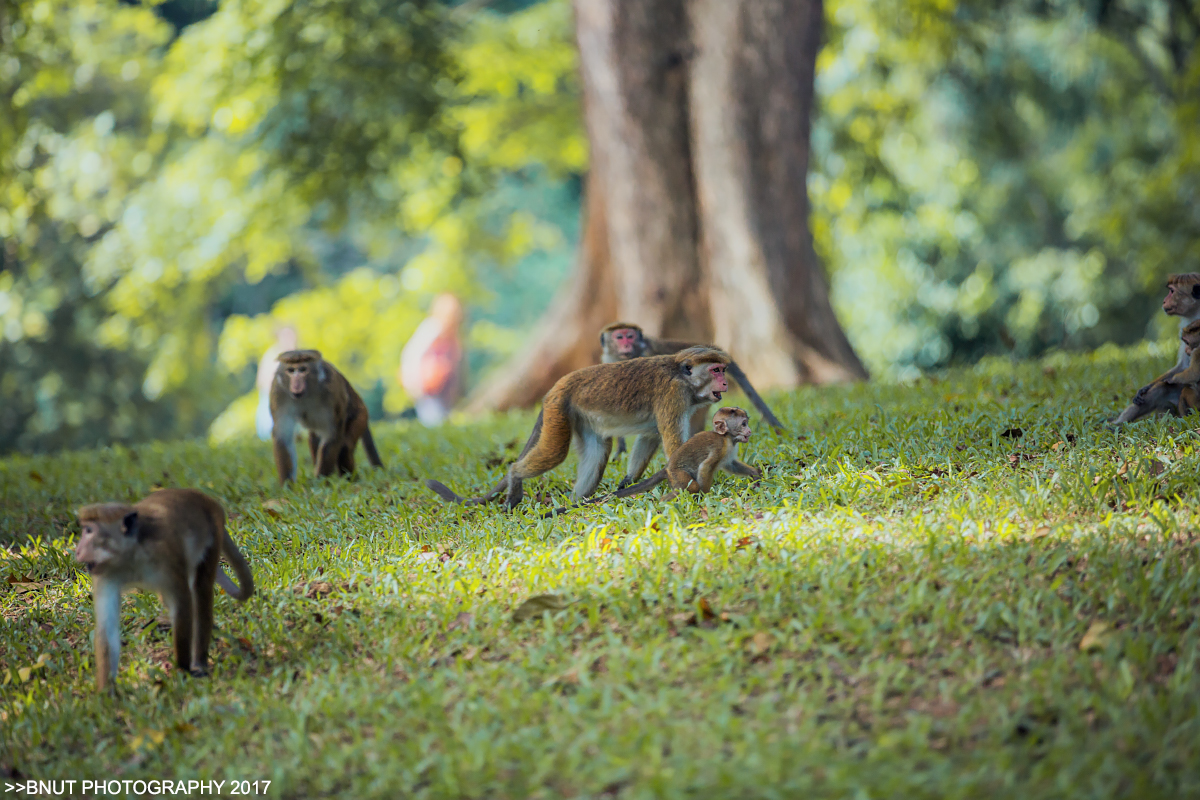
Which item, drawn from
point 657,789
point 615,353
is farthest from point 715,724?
point 615,353

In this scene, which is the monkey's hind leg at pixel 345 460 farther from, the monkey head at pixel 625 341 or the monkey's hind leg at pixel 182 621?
the monkey's hind leg at pixel 182 621

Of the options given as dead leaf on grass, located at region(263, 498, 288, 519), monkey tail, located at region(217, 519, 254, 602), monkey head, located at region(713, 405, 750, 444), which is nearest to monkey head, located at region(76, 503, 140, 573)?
monkey tail, located at region(217, 519, 254, 602)

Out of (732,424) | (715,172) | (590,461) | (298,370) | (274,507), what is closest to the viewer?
(732,424)

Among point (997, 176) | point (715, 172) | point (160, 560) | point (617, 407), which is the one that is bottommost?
point (160, 560)

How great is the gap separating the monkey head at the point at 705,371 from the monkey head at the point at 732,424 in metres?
0.10

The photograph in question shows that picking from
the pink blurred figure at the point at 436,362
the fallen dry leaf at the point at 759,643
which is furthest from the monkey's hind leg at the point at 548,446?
the pink blurred figure at the point at 436,362

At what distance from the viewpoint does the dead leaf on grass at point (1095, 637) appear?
413cm

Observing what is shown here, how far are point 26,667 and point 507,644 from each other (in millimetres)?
2519

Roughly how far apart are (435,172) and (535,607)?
15881 mm

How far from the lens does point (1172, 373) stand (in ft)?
20.5

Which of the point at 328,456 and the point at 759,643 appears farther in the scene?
the point at 328,456

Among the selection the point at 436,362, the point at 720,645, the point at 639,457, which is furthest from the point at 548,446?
the point at 436,362

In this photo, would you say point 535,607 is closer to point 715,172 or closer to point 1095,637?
point 1095,637

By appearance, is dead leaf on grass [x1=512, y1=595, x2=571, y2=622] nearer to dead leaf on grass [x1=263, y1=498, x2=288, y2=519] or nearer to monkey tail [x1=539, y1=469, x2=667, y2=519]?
monkey tail [x1=539, y1=469, x2=667, y2=519]
